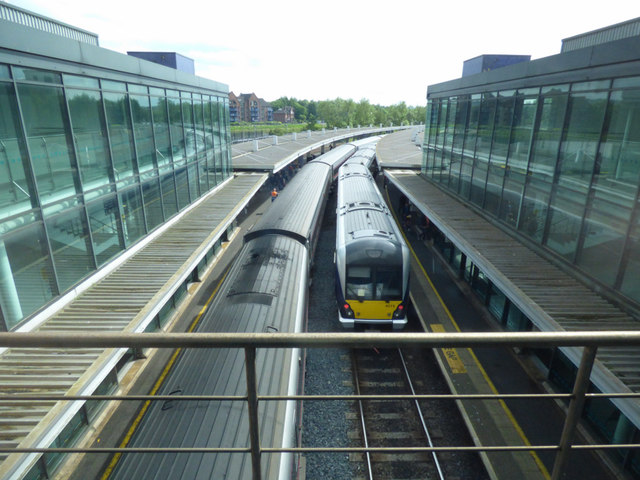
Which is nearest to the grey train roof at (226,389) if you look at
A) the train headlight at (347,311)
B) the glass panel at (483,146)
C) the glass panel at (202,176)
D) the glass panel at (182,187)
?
the train headlight at (347,311)

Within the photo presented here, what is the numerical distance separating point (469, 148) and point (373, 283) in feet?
33.9

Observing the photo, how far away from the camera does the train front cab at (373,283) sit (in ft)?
35.6

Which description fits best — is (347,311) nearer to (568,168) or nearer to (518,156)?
(568,168)

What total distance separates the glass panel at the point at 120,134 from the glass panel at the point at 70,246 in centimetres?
239

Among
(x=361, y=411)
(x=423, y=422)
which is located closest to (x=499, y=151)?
(x=423, y=422)

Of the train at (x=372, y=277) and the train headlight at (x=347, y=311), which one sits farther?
the train headlight at (x=347, y=311)

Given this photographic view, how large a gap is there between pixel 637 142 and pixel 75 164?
1313 cm

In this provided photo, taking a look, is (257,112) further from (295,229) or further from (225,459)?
(225,459)

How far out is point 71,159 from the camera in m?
9.67

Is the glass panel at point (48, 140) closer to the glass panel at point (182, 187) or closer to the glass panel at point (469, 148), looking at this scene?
the glass panel at point (182, 187)

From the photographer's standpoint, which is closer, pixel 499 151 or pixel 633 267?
pixel 633 267

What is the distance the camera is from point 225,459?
4277 millimetres

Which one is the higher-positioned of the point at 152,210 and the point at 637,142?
the point at 637,142

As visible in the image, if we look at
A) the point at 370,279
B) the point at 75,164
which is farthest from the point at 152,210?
the point at 370,279
